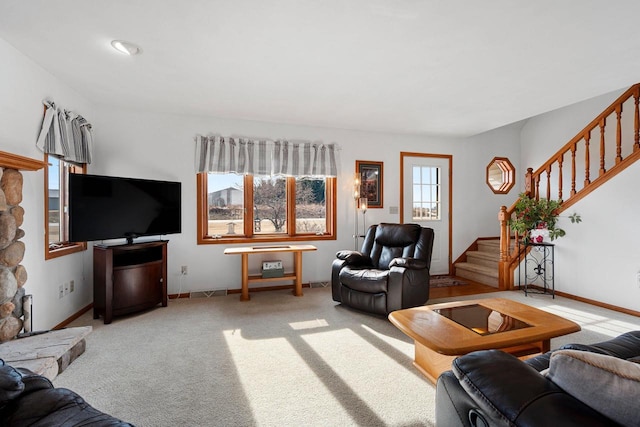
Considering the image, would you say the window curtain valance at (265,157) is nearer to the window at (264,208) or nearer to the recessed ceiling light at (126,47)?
the window at (264,208)

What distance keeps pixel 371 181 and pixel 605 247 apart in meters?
3.11

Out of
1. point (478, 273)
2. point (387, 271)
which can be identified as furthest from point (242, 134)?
point (478, 273)

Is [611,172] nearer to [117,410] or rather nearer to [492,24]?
[492,24]

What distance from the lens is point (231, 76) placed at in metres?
2.99

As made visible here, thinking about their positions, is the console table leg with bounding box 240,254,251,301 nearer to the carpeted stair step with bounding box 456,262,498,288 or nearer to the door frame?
the door frame

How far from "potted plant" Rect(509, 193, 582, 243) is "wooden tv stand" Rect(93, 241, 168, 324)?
483 centimetres

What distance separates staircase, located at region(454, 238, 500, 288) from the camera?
4883mm

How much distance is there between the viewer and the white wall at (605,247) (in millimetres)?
3604

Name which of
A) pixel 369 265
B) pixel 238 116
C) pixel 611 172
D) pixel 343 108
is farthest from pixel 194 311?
pixel 611 172

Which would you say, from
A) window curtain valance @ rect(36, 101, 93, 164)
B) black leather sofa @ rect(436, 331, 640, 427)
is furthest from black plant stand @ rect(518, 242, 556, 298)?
window curtain valance @ rect(36, 101, 93, 164)

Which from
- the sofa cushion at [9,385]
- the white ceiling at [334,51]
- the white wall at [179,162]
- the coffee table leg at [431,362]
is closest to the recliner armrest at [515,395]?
the coffee table leg at [431,362]

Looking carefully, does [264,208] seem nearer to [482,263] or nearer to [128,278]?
[128,278]

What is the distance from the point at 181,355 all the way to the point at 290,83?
2.69 meters

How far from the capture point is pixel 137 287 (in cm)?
345
